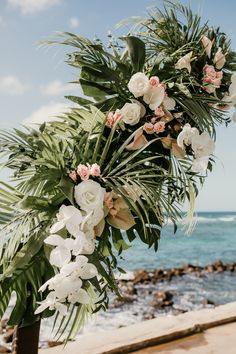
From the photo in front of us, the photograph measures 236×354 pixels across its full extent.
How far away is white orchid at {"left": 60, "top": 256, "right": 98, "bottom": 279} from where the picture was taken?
1102 mm

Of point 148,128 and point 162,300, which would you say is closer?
point 148,128

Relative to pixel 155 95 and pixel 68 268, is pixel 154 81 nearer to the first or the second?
pixel 155 95

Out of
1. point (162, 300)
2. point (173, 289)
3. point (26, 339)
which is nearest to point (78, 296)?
point (26, 339)

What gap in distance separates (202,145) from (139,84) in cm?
25

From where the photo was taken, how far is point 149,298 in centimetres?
682

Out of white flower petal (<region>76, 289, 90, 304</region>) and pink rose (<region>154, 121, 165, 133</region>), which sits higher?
pink rose (<region>154, 121, 165, 133</region>)

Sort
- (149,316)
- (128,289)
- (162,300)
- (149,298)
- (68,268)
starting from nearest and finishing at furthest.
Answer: (68,268) → (149,316) → (162,300) → (149,298) → (128,289)

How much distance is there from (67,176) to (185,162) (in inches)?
15.7

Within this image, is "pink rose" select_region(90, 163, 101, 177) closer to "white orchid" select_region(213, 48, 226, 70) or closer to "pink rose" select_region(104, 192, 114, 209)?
"pink rose" select_region(104, 192, 114, 209)

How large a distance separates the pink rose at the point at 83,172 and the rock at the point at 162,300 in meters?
5.34

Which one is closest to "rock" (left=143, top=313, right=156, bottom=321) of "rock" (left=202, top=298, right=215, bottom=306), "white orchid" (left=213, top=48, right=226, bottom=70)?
"rock" (left=202, top=298, right=215, bottom=306)

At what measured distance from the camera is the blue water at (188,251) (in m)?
14.5

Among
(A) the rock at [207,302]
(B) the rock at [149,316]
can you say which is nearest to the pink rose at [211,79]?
(B) the rock at [149,316]

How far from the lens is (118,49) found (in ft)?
5.33
